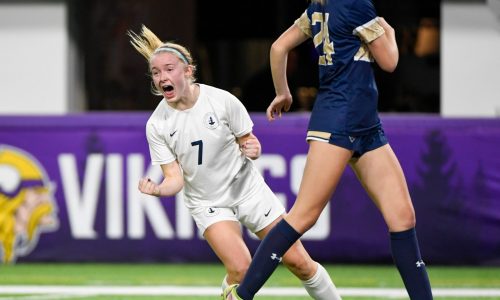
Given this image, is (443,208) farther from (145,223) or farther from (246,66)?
(246,66)

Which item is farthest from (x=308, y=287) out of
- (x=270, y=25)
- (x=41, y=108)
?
(x=270, y=25)

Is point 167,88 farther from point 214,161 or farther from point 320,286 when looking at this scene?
point 320,286

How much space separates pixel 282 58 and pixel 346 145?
0.59 m

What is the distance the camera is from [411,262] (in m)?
5.16

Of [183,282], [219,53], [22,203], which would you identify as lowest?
[183,282]

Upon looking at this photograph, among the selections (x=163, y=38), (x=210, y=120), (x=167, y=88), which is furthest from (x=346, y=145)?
(x=163, y=38)

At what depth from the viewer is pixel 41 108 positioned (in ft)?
42.8

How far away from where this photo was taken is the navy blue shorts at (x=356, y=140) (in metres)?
5.08

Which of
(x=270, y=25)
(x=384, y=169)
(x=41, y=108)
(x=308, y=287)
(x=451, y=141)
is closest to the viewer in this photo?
(x=384, y=169)

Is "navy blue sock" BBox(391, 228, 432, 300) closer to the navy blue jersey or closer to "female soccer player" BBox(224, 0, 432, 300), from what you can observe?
"female soccer player" BBox(224, 0, 432, 300)

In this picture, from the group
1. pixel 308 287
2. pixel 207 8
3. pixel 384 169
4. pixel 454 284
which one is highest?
pixel 207 8

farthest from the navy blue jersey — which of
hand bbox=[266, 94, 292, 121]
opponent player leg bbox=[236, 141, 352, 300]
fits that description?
hand bbox=[266, 94, 292, 121]

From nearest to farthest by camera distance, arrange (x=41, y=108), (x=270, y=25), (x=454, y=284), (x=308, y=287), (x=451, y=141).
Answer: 1. (x=308, y=287)
2. (x=454, y=284)
3. (x=451, y=141)
4. (x=41, y=108)
5. (x=270, y=25)

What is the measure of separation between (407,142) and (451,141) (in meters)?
0.39
